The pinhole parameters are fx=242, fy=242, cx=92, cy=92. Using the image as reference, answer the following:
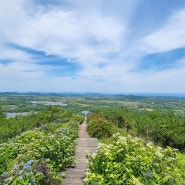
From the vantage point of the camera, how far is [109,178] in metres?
4.58

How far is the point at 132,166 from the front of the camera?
14.6 feet

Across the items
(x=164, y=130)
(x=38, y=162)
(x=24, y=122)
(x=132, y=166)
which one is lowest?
(x=24, y=122)

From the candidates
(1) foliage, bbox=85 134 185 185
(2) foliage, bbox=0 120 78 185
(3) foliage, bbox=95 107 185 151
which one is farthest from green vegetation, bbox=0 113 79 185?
(3) foliage, bbox=95 107 185 151

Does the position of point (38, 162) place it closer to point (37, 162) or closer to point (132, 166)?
point (37, 162)

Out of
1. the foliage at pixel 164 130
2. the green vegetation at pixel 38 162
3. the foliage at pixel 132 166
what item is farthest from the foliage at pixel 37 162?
the foliage at pixel 164 130

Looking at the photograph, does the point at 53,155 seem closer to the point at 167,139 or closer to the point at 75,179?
the point at 75,179

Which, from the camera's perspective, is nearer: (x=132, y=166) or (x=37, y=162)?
(x=132, y=166)

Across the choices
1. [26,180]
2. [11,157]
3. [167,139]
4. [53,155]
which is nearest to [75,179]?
[53,155]

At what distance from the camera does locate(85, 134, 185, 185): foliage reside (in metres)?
4.16

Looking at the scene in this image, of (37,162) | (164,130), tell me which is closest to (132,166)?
(37,162)

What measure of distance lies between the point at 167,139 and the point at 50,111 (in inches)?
797

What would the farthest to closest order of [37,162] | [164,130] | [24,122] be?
Result: [24,122] < [164,130] < [37,162]

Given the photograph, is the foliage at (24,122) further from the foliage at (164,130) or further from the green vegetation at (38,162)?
the green vegetation at (38,162)

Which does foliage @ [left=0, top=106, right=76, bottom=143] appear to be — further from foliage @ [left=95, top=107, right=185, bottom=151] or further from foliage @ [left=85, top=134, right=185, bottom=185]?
foliage @ [left=85, top=134, right=185, bottom=185]
